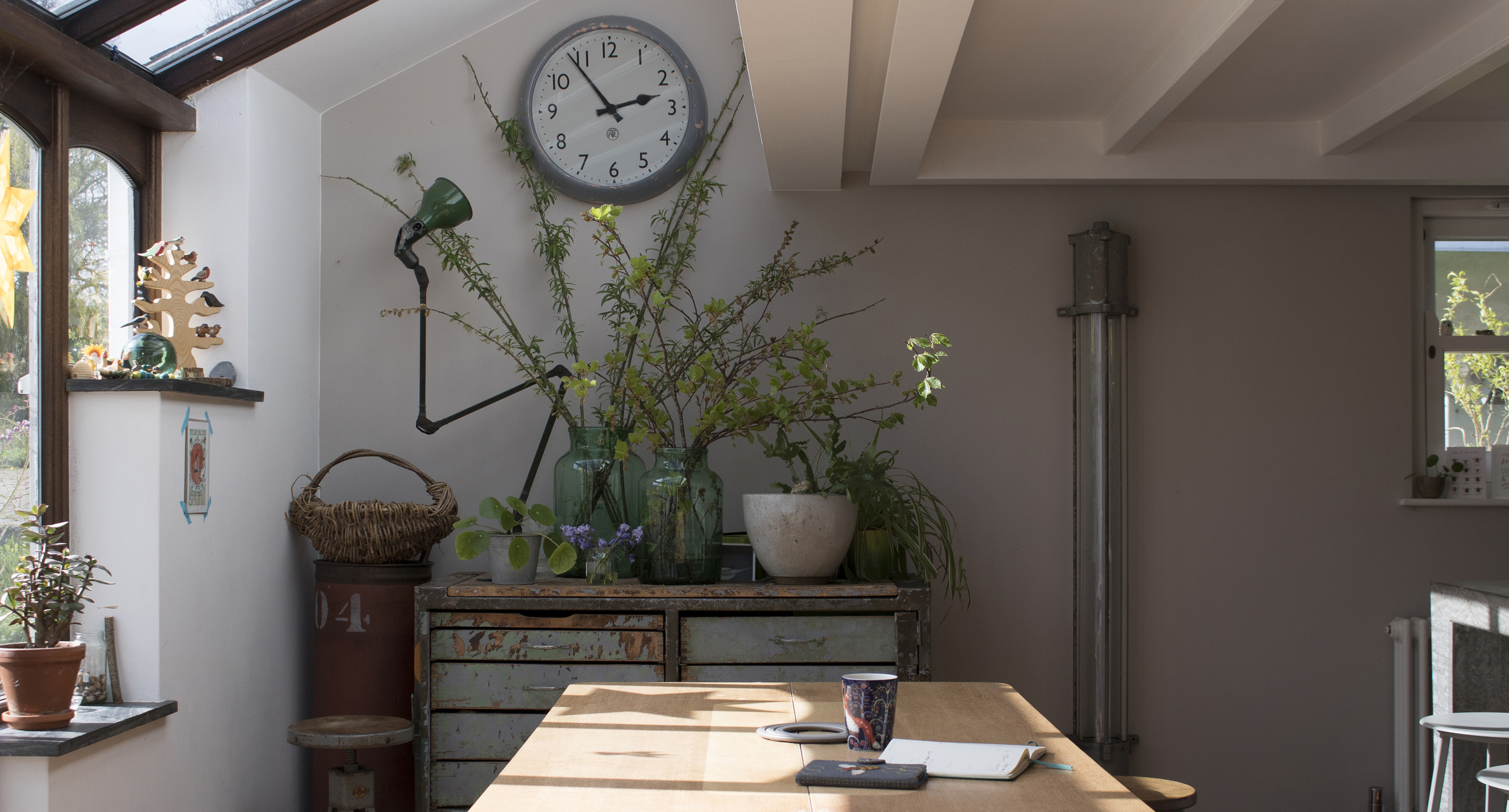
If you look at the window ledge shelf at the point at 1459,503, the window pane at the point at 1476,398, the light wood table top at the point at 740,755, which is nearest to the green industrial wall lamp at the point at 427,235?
the light wood table top at the point at 740,755

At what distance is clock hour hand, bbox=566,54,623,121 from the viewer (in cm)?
374

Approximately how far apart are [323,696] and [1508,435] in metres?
4.05

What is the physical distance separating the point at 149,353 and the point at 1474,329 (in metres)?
4.23

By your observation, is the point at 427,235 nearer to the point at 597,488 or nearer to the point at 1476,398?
the point at 597,488

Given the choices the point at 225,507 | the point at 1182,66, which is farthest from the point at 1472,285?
the point at 225,507

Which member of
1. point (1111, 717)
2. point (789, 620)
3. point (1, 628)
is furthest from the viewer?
point (1111, 717)

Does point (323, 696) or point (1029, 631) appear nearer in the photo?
point (323, 696)

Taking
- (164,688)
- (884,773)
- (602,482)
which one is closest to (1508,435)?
(602,482)

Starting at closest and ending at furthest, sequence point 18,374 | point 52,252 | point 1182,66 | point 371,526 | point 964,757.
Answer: point 964,757 → point 18,374 → point 52,252 → point 1182,66 → point 371,526

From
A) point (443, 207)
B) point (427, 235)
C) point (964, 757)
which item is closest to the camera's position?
point (964, 757)

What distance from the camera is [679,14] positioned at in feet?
12.5

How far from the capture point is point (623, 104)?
375 cm

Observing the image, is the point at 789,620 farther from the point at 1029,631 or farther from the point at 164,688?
the point at 164,688

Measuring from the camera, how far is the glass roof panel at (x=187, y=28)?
9.73 feet
